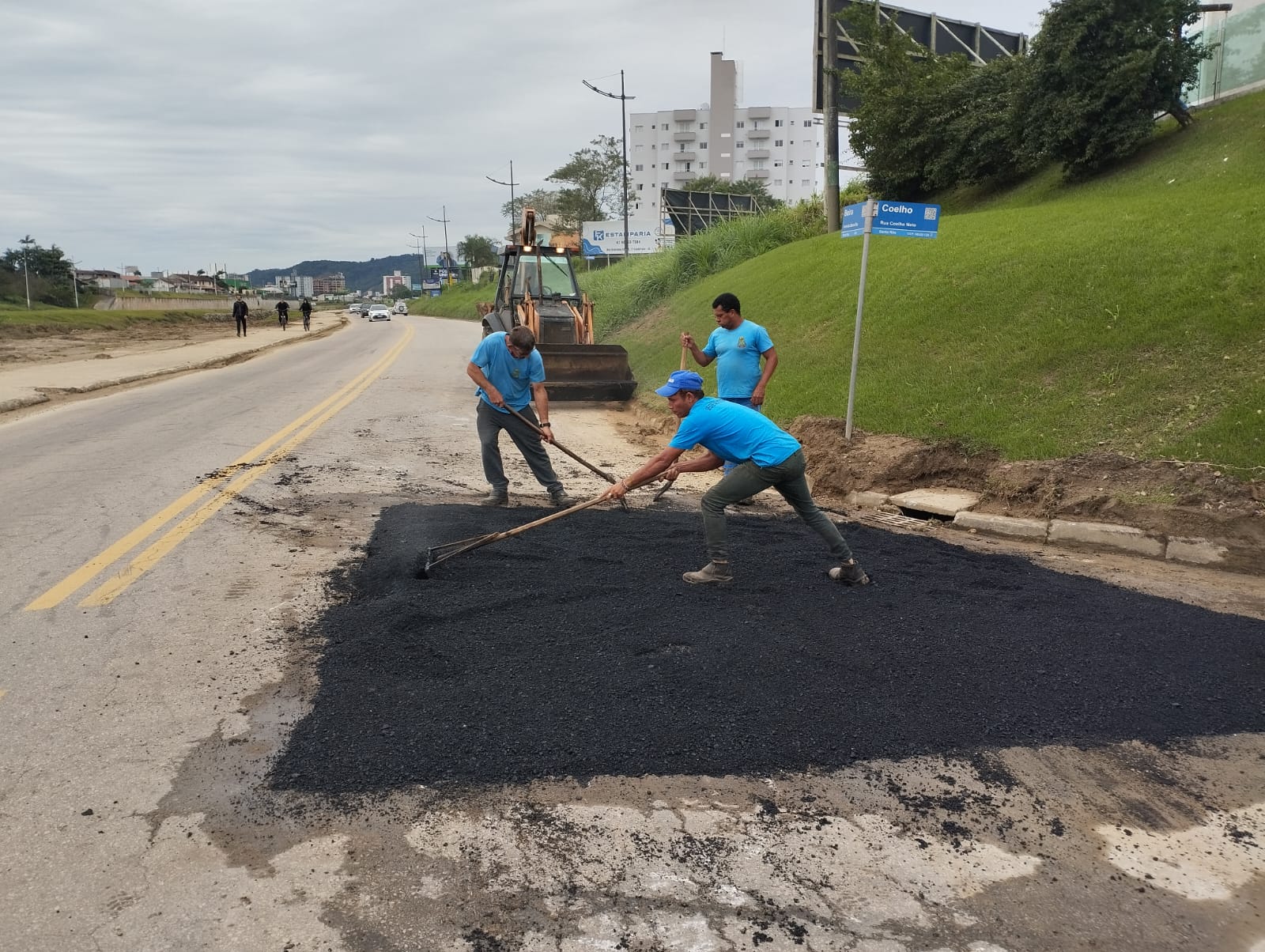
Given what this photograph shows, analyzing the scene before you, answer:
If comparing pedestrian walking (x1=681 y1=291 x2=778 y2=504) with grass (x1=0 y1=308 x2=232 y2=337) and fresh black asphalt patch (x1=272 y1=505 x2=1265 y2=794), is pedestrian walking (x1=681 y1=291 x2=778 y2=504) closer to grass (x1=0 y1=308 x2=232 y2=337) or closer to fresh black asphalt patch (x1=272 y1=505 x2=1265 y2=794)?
fresh black asphalt patch (x1=272 y1=505 x2=1265 y2=794)

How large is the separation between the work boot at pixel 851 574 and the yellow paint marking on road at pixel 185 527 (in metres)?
4.03

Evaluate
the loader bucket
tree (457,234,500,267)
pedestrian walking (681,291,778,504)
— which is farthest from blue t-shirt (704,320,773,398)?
tree (457,234,500,267)

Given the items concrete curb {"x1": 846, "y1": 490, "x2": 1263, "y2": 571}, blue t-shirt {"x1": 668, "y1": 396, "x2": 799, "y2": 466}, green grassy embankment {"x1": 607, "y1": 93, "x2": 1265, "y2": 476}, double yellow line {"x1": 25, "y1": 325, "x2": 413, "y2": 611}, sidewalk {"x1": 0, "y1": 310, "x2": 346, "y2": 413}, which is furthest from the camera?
sidewalk {"x1": 0, "y1": 310, "x2": 346, "y2": 413}

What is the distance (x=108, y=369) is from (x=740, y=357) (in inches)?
685

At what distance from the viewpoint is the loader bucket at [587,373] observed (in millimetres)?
14484

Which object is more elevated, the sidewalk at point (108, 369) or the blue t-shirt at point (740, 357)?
the blue t-shirt at point (740, 357)

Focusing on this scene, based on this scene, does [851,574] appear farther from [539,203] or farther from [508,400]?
[539,203]

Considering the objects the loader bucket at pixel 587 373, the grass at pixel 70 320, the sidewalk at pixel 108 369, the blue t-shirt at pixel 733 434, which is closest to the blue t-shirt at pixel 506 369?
the blue t-shirt at pixel 733 434

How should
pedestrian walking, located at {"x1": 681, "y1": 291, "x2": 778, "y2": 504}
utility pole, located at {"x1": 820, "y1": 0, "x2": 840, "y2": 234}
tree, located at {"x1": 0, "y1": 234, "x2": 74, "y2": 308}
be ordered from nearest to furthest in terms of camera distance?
1. pedestrian walking, located at {"x1": 681, "y1": 291, "x2": 778, "y2": 504}
2. utility pole, located at {"x1": 820, "y1": 0, "x2": 840, "y2": 234}
3. tree, located at {"x1": 0, "y1": 234, "x2": 74, "y2": 308}

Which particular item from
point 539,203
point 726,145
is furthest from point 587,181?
point 726,145

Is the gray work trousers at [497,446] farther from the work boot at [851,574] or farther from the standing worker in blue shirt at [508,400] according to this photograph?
the work boot at [851,574]

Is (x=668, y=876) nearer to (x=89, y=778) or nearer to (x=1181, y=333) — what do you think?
(x=89, y=778)

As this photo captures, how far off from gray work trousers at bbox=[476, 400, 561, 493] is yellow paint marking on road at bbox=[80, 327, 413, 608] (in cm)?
206

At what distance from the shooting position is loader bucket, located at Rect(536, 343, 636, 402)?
1448cm
